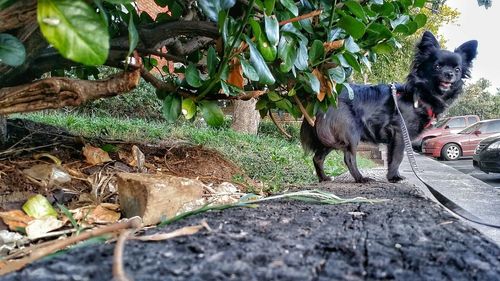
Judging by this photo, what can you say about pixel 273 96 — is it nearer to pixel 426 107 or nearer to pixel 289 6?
pixel 289 6

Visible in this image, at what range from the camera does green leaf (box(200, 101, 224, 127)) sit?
1964 mm

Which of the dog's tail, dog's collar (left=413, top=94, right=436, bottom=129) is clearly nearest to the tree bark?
the dog's tail

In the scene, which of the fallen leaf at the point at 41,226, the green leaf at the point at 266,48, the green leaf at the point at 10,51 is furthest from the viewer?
the green leaf at the point at 266,48

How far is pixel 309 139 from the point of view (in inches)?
156

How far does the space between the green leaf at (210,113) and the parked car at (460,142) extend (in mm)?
18081

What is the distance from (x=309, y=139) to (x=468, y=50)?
2012 millimetres

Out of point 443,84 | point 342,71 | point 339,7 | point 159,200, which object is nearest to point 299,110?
point 342,71

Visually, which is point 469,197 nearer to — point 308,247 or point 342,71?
point 342,71

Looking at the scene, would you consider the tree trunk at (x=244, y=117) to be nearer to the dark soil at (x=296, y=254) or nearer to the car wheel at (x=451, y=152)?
the dark soil at (x=296, y=254)

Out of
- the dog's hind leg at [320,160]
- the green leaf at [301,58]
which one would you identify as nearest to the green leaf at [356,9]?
the green leaf at [301,58]

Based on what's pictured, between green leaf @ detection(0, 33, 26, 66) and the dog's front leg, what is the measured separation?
127 inches

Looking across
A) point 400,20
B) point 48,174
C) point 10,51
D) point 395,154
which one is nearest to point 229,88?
point 10,51

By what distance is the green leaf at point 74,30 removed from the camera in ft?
2.78

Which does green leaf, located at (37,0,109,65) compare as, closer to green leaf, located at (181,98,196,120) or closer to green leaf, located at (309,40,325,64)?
green leaf, located at (181,98,196,120)
